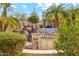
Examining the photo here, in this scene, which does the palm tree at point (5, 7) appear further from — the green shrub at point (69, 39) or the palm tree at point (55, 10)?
the green shrub at point (69, 39)

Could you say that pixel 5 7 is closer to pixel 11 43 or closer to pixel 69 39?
pixel 11 43

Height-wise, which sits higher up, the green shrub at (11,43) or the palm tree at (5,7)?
the palm tree at (5,7)

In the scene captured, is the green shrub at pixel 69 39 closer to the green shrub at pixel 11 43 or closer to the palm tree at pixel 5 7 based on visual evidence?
the green shrub at pixel 11 43

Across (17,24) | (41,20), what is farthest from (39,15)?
(17,24)

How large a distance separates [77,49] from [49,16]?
22.0 inches

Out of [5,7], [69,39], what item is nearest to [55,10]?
[69,39]

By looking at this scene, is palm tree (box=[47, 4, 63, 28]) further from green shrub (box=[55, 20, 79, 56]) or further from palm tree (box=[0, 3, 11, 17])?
palm tree (box=[0, 3, 11, 17])

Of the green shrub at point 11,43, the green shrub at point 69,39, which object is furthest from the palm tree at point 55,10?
the green shrub at point 11,43

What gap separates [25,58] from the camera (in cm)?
344

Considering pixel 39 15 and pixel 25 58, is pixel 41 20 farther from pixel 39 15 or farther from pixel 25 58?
pixel 25 58

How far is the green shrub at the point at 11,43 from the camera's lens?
3414 millimetres

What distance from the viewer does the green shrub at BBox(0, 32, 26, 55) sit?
3.41 m

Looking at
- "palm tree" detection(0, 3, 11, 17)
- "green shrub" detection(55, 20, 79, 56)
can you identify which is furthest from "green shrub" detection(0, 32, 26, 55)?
"green shrub" detection(55, 20, 79, 56)

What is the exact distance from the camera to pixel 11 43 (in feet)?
11.2
